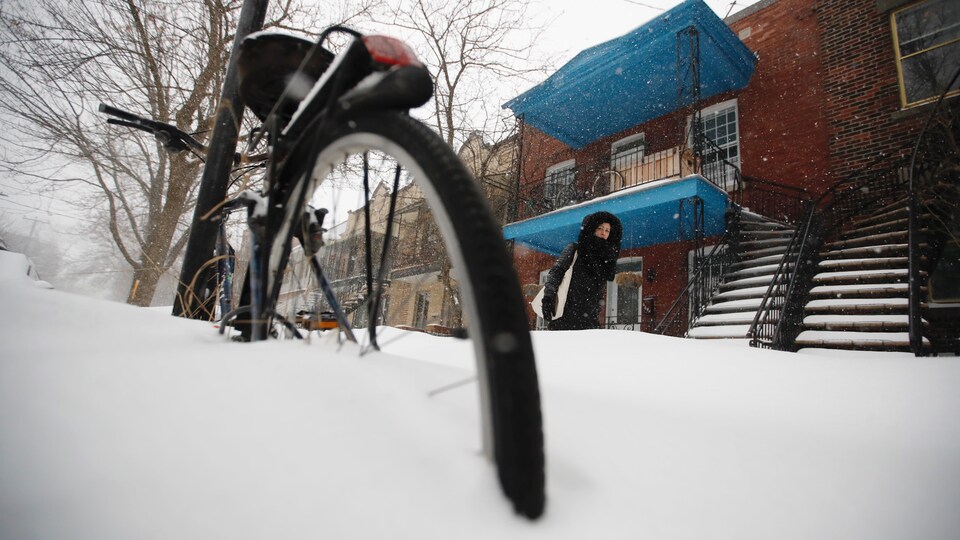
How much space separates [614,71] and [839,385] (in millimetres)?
8827

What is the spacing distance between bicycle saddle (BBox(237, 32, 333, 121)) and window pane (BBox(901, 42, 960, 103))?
988cm

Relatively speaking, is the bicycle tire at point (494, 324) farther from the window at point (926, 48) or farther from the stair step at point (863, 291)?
the window at point (926, 48)

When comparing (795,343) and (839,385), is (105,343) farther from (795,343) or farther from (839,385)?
(795,343)

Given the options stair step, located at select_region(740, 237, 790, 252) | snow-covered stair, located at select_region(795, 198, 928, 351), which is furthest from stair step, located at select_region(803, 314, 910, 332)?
stair step, located at select_region(740, 237, 790, 252)

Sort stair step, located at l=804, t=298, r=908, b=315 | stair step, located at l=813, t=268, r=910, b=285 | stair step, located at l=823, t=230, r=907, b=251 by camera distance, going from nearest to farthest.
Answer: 1. stair step, located at l=804, t=298, r=908, b=315
2. stair step, located at l=813, t=268, r=910, b=285
3. stair step, located at l=823, t=230, r=907, b=251

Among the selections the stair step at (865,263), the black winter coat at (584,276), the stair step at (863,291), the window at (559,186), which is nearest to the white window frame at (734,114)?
the stair step at (865,263)

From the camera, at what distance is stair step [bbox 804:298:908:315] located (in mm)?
4832

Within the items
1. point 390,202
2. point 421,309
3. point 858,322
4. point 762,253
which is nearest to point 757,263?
point 762,253

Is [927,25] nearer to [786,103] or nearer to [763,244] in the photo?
[786,103]

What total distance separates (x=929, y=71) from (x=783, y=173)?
8.05 feet

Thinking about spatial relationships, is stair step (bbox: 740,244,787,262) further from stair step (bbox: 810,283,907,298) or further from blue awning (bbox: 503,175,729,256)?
stair step (bbox: 810,283,907,298)

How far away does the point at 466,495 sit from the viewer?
0.51m

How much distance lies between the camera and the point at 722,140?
30.0 ft

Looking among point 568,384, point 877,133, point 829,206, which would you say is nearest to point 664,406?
point 568,384
